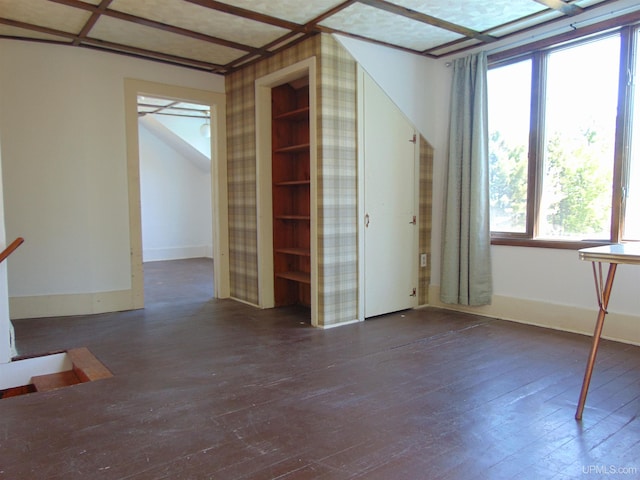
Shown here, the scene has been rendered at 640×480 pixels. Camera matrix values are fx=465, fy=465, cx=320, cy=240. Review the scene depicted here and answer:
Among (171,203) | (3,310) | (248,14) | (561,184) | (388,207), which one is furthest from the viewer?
(171,203)

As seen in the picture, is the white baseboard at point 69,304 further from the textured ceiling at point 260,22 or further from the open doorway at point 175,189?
the open doorway at point 175,189

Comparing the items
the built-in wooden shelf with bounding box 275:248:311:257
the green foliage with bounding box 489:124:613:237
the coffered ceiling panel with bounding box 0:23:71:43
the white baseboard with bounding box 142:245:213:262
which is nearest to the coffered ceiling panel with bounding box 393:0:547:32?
the green foliage with bounding box 489:124:613:237

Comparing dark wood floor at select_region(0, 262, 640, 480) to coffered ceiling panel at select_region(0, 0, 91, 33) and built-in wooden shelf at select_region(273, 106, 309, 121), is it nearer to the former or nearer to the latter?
built-in wooden shelf at select_region(273, 106, 309, 121)

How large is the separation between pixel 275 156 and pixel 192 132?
3.92 metres

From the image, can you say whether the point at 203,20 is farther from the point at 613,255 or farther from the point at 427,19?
the point at 613,255

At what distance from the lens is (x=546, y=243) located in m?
3.87

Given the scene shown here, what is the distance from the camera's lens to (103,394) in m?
2.56

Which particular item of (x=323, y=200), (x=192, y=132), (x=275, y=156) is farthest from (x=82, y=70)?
(x=192, y=132)

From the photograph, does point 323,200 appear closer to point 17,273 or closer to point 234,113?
point 234,113

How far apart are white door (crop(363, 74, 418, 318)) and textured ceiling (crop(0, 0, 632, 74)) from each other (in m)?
0.61

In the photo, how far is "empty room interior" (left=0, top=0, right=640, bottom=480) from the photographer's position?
225 centimetres

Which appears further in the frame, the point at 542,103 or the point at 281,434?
the point at 542,103

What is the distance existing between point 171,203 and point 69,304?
4832mm

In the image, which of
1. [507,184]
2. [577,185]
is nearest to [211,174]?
[507,184]
